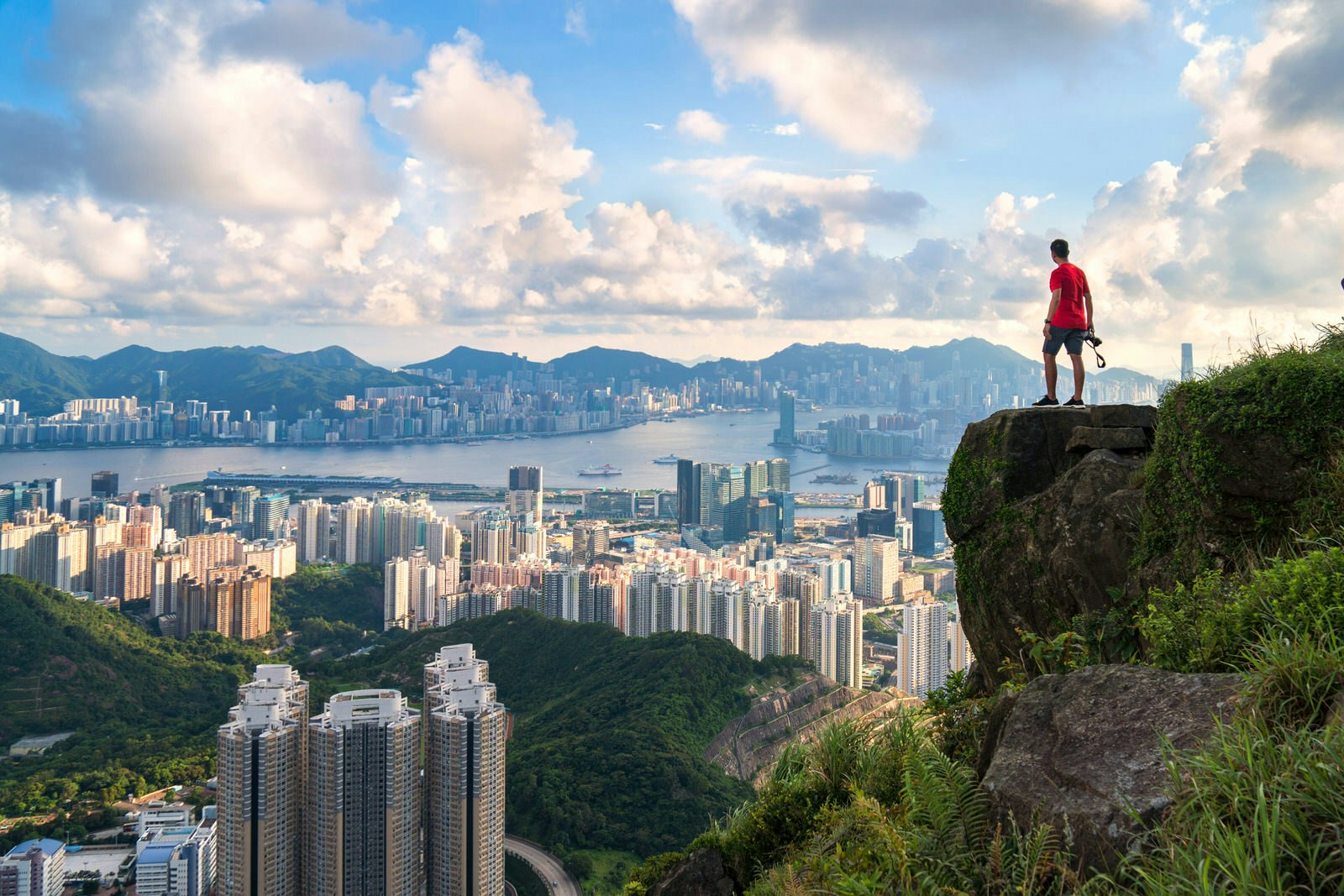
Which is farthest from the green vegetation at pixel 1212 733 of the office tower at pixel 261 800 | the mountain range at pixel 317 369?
the mountain range at pixel 317 369

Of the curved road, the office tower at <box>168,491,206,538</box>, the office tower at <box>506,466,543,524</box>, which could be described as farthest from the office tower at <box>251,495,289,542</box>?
the curved road

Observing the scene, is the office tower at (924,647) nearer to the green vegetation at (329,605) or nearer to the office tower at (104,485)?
the green vegetation at (329,605)

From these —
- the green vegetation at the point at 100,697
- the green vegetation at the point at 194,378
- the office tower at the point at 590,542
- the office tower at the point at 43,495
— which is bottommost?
the green vegetation at the point at 100,697

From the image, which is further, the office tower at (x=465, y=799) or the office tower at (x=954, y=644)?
the office tower at (x=954, y=644)

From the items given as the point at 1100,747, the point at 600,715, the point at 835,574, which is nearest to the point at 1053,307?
the point at 1100,747

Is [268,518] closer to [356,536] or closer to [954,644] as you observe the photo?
[356,536]

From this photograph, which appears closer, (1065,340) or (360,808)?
(1065,340)
